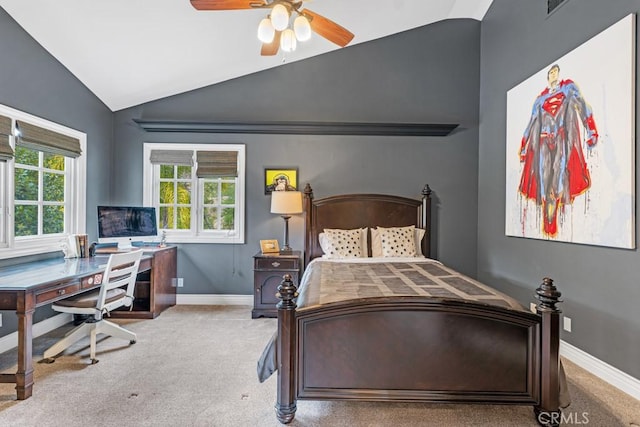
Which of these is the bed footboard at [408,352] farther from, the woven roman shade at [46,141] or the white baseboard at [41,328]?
the woven roman shade at [46,141]

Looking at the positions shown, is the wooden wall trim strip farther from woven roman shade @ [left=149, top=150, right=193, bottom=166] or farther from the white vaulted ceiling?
the white vaulted ceiling

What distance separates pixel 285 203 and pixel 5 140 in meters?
2.64

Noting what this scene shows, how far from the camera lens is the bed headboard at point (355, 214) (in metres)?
4.67

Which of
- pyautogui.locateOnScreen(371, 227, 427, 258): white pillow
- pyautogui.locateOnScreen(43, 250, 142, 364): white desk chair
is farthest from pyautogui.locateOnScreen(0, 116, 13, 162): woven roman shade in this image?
pyautogui.locateOnScreen(371, 227, 427, 258): white pillow

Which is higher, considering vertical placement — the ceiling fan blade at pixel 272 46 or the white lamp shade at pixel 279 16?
the ceiling fan blade at pixel 272 46

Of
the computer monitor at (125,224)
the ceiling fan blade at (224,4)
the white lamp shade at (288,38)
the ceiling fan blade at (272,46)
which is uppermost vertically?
the ceiling fan blade at (272,46)

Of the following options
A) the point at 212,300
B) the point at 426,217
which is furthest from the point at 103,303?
the point at 426,217

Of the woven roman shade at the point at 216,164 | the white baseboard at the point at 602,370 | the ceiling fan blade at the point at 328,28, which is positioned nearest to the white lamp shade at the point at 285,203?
the woven roman shade at the point at 216,164

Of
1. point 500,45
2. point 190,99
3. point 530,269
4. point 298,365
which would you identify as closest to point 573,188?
point 530,269

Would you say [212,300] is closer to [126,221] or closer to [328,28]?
[126,221]

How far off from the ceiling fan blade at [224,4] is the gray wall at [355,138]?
2249 millimetres

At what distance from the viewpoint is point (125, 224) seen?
14.2 feet

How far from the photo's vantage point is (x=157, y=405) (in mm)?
2340

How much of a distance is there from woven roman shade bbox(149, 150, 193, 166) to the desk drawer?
2236mm
